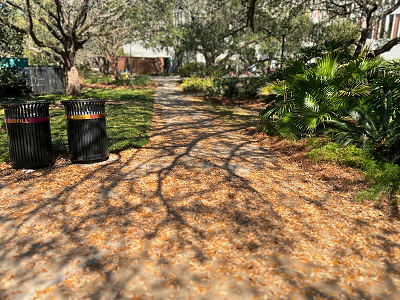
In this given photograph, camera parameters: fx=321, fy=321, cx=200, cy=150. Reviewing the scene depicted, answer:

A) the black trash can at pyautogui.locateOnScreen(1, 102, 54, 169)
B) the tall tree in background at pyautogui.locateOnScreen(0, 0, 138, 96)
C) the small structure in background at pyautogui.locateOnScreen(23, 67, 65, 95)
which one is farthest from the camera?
the small structure in background at pyautogui.locateOnScreen(23, 67, 65, 95)

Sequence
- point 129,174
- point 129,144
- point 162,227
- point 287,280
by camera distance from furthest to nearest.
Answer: point 129,144
point 129,174
point 162,227
point 287,280

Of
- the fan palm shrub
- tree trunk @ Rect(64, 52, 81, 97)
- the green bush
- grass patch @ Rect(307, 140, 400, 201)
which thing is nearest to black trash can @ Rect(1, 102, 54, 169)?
the fan palm shrub

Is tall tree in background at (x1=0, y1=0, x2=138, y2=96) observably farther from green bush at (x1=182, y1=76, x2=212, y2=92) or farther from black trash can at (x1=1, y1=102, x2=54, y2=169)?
black trash can at (x1=1, y1=102, x2=54, y2=169)

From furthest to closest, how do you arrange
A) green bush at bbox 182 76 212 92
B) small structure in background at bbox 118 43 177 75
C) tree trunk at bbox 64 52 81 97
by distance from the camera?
small structure in background at bbox 118 43 177 75, green bush at bbox 182 76 212 92, tree trunk at bbox 64 52 81 97

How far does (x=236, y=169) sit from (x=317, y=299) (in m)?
3.44

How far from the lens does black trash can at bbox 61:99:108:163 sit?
5805 millimetres

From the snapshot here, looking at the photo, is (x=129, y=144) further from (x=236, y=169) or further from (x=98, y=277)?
(x=98, y=277)

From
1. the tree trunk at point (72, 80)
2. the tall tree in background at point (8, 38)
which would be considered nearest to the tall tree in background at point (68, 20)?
the tree trunk at point (72, 80)

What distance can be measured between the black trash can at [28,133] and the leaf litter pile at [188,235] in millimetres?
241

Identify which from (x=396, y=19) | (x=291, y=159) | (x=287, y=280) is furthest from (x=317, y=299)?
(x=396, y=19)

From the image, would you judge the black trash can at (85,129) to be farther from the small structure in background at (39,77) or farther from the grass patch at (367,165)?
the small structure in background at (39,77)

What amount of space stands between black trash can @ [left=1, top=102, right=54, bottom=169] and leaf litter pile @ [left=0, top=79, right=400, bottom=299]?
0.79 ft

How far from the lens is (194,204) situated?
446 centimetres

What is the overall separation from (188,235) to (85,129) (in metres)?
3.28
